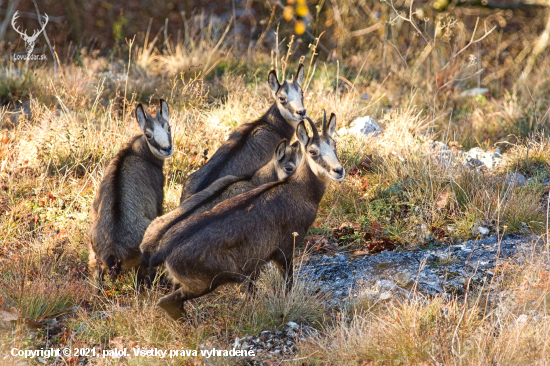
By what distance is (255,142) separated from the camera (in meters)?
7.82

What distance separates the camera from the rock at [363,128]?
368 inches

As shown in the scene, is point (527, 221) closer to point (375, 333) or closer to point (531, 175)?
point (531, 175)

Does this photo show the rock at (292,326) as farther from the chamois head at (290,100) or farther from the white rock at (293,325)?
the chamois head at (290,100)

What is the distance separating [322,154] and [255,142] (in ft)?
6.88

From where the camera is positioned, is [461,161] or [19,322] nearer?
[19,322]

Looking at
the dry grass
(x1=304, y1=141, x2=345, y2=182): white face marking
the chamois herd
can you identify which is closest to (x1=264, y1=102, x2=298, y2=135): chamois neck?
the chamois herd

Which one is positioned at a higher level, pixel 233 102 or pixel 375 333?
pixel 233 102

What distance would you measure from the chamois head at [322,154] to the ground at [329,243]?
41.8 inches

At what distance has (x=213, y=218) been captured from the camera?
5.10 meters

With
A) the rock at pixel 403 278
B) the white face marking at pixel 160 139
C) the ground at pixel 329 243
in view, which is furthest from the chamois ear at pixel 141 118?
the rock at pixel 403 278

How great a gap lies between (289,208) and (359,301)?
3.63 ft

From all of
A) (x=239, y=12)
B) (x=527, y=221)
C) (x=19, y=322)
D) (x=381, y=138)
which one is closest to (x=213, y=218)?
(x=19, y=322)

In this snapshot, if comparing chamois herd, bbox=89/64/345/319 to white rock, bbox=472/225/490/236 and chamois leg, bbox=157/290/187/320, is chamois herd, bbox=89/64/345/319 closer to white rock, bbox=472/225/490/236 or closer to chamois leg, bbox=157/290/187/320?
chamois leg, bbox=157/290/187/320

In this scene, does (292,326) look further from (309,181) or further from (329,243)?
(329,243)
